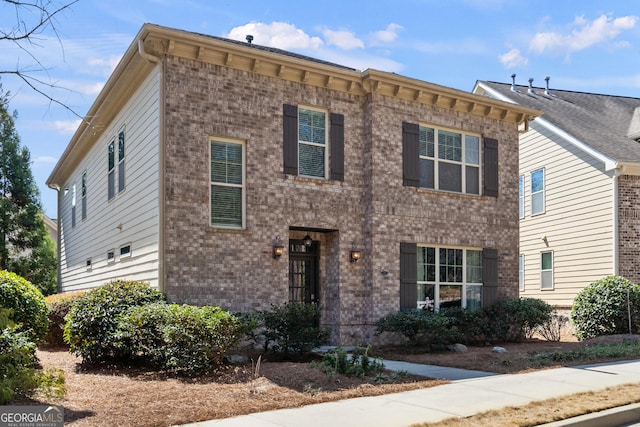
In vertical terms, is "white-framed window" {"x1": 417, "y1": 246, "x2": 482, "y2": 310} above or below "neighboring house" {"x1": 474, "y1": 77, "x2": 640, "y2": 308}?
below

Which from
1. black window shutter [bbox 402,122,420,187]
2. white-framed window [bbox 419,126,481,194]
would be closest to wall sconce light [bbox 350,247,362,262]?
black window shutter [bbox 402,122,420,187]

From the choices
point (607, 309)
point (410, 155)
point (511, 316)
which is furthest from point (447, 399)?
point (607, 309)

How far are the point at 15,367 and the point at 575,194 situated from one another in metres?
16.8

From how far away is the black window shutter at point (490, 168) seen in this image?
1578cm

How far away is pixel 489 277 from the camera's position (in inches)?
611

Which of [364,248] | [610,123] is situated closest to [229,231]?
[364,248]

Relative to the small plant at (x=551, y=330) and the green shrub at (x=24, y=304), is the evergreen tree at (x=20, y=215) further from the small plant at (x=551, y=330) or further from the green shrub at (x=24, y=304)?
the small plant at (x=551, y=330)

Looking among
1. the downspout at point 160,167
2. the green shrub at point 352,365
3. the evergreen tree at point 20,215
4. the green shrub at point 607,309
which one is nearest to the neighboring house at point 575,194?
the green shrub at point 607,309

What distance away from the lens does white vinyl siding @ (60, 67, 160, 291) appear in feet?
39.4

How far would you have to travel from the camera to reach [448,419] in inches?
253

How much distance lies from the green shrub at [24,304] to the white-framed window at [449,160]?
352 inches

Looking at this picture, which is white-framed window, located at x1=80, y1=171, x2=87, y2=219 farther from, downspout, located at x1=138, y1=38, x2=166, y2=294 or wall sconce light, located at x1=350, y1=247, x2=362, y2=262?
wall sconce light, located at x1=350, y1=247, x2=362, y2=262

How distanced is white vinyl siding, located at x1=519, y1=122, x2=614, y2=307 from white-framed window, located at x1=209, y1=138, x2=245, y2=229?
11.1 metres

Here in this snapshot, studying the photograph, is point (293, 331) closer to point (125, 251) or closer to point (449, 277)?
point (125, 251)
